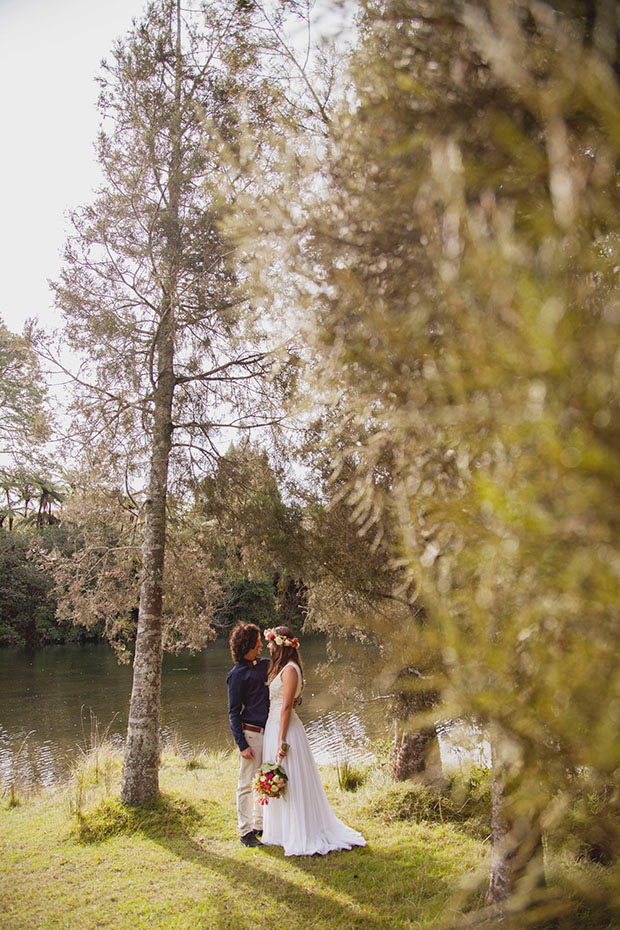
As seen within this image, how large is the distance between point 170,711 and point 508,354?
1850 cm

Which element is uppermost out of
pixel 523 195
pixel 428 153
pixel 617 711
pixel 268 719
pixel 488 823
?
pixel 428 153

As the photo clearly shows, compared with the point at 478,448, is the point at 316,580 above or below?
below

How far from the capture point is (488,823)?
614 cm

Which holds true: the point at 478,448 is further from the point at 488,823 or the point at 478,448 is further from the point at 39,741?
the point at 39,741

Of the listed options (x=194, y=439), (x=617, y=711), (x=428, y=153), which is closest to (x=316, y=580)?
(x=194, y=439)

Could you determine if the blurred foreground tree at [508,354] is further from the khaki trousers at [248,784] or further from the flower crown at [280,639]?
the khaki trousers at [248,784]

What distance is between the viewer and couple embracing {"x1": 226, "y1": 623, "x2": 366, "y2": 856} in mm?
5719

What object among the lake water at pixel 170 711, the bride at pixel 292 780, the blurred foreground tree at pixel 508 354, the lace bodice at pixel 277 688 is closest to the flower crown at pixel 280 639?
the bride at pixel 292 780

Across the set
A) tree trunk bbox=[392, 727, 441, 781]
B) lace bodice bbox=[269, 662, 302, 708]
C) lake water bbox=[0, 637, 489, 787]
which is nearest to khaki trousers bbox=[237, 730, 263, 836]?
lace bodice bbox=[269, 662, 302, 708]

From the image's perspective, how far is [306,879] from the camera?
507 cm

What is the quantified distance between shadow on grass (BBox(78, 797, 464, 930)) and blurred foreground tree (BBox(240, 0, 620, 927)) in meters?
3.35

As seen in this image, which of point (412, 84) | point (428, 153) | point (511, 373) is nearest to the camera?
point (511, 373)

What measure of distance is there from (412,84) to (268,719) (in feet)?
18.4

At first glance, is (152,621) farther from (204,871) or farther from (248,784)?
(204,871)
